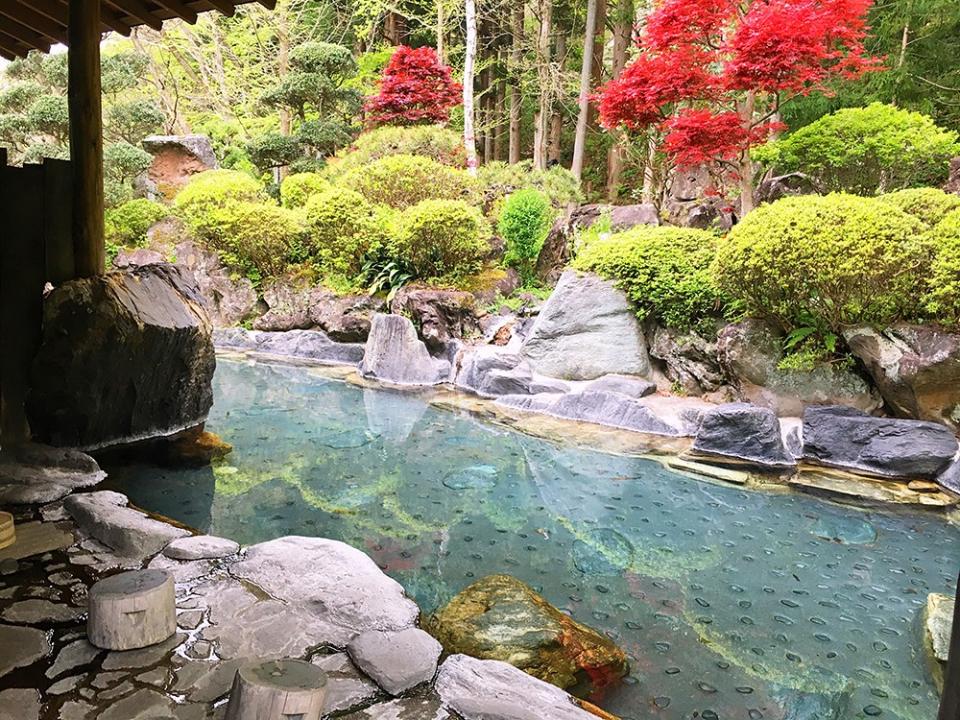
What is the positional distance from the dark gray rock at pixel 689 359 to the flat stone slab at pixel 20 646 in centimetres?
792

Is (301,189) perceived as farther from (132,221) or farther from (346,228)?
(132,221)

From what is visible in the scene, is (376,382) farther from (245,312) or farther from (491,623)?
(491,623)

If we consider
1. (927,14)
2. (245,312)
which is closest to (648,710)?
(245,312)

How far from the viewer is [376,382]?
1098 centimetres

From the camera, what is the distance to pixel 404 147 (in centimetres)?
1546

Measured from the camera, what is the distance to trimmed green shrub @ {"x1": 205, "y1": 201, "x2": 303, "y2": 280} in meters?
13.6

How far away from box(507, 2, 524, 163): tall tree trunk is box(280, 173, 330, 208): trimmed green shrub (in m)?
6.45

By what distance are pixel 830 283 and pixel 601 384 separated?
3198mm

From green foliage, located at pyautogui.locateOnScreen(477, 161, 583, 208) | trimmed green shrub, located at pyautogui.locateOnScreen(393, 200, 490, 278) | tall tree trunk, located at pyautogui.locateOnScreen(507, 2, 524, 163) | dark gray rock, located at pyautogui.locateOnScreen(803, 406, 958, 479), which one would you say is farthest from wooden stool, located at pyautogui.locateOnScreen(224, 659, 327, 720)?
tall tree trunk, located at pyautogui.locateOnScreen(507, 2, 524, 163)

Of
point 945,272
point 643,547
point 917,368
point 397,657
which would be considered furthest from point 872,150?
point 397,657

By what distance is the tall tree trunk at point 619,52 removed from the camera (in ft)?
49.8

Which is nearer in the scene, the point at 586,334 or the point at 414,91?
the point at 586,334

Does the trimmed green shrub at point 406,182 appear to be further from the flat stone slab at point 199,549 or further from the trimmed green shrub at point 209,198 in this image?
the flat stone slab at point 199,549

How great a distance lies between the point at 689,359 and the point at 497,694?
720 cm
